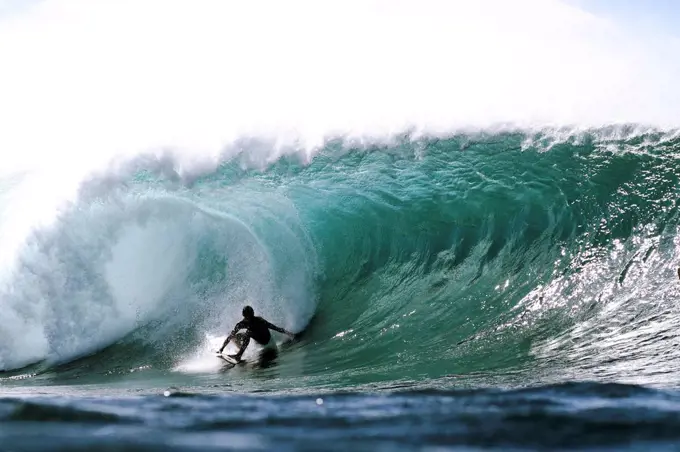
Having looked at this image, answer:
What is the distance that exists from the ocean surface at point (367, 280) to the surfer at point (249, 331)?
35 cm

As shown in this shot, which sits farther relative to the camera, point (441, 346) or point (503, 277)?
point (503, 277)

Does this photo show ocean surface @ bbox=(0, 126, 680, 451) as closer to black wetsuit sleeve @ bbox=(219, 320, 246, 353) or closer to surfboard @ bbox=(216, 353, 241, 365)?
surfboard @ bbox=(216, 353, 241, 365)

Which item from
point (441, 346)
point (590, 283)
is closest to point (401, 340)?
point (441, 346)

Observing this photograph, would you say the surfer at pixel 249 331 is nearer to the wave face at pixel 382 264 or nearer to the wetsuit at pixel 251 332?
the wetsuit at pixel 251 332

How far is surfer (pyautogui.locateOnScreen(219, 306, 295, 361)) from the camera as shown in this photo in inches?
394

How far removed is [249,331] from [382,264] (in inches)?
125

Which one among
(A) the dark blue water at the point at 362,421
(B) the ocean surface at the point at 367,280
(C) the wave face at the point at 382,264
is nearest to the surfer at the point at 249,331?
(B) the ocean surface at the point at 367,280

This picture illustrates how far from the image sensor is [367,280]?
12133 mm

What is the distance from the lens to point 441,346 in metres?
8.85

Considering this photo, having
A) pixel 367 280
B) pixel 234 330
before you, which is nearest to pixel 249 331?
pixel 234 330

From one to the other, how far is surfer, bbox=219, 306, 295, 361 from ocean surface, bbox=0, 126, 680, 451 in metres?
0.35

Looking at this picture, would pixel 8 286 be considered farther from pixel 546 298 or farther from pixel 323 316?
pixel 546 298

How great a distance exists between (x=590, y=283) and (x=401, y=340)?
9.46ft

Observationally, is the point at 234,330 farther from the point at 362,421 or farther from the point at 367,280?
the point at 362,421
